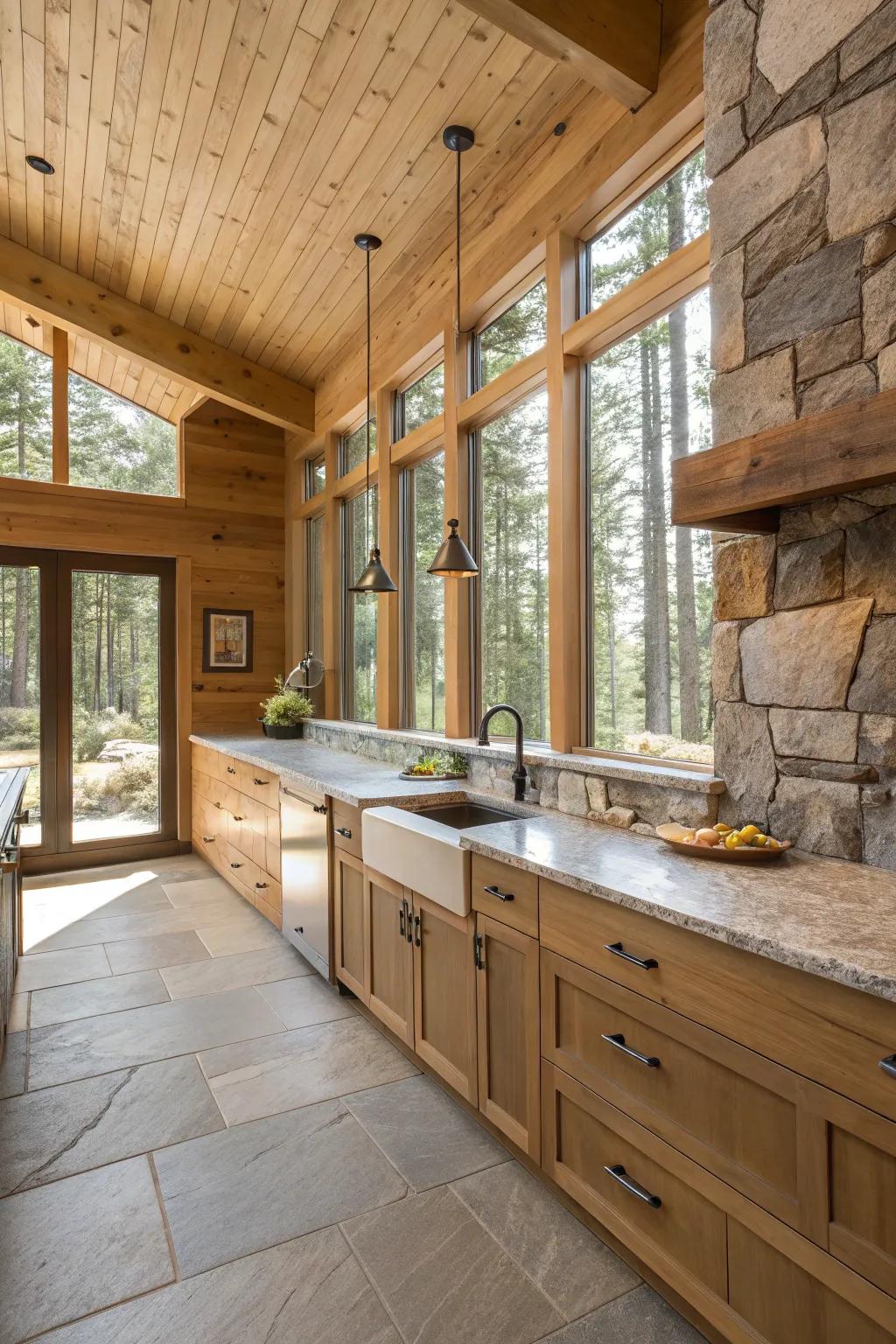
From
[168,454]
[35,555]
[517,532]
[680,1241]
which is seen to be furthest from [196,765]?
[680,1241]

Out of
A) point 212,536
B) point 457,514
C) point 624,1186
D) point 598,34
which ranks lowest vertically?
point 624,1186

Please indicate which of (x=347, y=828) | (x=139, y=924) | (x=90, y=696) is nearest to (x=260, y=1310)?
(x=347, y=828)

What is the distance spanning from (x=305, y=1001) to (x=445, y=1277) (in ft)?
5.25

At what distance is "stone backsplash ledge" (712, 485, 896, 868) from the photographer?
1831 millimetres

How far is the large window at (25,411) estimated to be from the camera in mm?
5312

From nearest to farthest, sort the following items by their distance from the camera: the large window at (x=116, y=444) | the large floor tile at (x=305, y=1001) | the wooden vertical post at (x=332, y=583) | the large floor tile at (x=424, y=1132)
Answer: the large floor tile at (x=424, y=1132) < the large floor tile at (x=305, y=1001) < the wooden vertical post at (x=332, y=583) < the large window at (x=116, y=444)

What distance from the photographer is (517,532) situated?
358 centimetres

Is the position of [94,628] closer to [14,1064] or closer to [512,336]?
[14,1064]

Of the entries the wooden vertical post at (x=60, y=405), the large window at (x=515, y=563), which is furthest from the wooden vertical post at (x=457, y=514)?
the wooden vertical post at (x=60, y=405)

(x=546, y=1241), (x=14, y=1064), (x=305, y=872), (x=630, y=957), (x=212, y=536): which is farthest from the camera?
(x=212, y=536)

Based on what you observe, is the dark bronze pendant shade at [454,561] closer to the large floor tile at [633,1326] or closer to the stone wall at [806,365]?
the stone wall at [806,365]

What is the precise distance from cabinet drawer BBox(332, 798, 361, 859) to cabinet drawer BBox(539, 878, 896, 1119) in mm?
1263

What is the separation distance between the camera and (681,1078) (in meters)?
1.57

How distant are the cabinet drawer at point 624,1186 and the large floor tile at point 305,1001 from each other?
1374 millimetres
